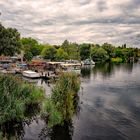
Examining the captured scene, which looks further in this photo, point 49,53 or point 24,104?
point 49,53

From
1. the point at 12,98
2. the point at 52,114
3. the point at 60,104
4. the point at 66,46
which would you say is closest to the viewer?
the point at 52,114

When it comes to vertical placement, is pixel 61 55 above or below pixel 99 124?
above

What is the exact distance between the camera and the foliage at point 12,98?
1344 inches

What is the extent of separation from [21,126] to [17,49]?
49.4 meters

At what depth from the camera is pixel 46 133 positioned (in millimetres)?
34625

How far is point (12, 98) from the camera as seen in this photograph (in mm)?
35375

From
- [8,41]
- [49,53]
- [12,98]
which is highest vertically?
[8,41]

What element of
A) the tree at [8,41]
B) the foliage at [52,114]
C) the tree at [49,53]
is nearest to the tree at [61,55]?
the tree at [49,53]

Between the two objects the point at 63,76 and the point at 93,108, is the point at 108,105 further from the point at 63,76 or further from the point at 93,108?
the point at 63,76

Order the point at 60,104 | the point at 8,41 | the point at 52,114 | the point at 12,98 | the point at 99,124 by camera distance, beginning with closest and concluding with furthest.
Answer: the point at 52,114
the point at 12,98
the point at 60,104
the point at 99,124
the point at 8,41

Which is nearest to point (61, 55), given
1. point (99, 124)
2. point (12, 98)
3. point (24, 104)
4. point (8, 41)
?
point (8, 41)

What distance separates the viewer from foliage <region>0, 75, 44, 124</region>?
112ft

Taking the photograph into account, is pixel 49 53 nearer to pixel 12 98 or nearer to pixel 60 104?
pixel 60 104

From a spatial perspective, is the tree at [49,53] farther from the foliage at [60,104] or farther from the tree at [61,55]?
the foliage at [60,104]
